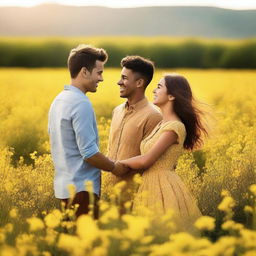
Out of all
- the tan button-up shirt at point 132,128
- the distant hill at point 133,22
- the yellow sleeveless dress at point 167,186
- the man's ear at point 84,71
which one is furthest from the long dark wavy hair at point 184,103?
the distant hill at point 133,22

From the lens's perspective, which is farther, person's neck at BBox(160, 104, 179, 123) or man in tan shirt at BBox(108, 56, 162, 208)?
man in tan shirt at BBox(108, 56, 162, 208)

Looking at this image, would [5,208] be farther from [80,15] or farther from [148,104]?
[80,15]

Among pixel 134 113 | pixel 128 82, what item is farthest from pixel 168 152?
pixel 128 82

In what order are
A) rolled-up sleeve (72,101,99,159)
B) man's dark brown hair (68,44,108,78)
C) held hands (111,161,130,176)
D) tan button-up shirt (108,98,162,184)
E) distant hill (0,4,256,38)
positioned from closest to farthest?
rolled-up sleeve (72,101,99,159) → man's dark brown hair (68,44,108,78) → held hands (111,161,130,176) → tan button-up shirt (108,98,162,184) → distant hill (0,4,256,38)

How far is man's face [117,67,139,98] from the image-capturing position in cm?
545

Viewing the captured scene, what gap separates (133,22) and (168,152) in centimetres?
5310

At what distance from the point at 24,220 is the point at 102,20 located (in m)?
51.4

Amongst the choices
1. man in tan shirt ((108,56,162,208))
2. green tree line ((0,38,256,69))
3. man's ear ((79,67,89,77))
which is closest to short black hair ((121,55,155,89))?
man in tan shirt ((108,56,162,208))

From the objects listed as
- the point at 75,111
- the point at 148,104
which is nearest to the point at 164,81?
the point at 148,104

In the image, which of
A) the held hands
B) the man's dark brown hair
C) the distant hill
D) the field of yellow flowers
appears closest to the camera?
the field of yellow flowers

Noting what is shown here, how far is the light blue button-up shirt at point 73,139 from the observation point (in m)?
4.63

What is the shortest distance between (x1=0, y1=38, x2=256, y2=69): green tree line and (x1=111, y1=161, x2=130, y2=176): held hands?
30450 millimetres

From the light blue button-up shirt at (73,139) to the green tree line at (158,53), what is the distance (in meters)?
30.7

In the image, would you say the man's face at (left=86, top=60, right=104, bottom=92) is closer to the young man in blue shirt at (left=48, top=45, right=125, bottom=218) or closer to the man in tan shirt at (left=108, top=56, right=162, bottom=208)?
the young man in blue shirt at (left=48, top=45, right=125, bottom=218)
